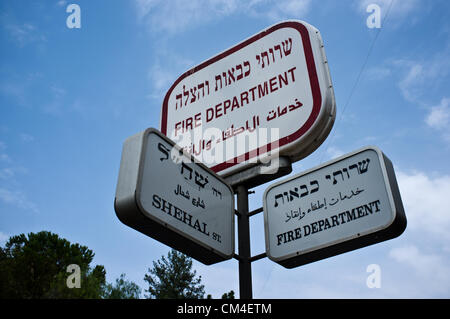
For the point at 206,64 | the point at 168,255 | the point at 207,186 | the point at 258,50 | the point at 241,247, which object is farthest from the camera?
the point at 168,255

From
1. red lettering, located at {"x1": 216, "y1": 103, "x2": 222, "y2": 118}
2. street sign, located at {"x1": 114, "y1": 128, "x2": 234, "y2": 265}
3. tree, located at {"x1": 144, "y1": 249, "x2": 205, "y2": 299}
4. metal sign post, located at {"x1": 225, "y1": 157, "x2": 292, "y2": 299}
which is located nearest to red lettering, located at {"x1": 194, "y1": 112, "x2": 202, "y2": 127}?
red lettering, located at {"x1": 216, "y1": 103, "x2": 222, "y2": 118}

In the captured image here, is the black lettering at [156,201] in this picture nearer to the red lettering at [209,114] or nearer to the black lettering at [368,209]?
the black lettering at [368,209]

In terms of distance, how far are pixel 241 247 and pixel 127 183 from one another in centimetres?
112

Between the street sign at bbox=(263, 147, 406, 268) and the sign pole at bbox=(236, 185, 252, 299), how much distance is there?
6.4 inches

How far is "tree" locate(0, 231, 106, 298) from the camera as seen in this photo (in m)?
19.2

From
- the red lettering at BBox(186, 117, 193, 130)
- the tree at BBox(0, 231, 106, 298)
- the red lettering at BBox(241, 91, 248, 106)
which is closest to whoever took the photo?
the red lettering at BBox(241, 91, 248, 106)

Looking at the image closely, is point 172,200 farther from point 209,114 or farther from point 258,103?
point 209,114

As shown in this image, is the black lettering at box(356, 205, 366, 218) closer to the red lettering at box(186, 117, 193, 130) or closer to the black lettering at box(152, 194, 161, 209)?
the black lettering at box(152, 194, 161, 209)

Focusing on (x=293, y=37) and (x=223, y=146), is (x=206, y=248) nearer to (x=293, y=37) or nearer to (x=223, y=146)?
(x=223, y=146)

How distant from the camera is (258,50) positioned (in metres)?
3.87

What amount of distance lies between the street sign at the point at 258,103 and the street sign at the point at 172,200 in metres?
0.65

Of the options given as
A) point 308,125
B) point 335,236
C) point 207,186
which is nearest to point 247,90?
point 308,125

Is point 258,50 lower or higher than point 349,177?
higher

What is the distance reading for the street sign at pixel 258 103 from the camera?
10.7 ft
